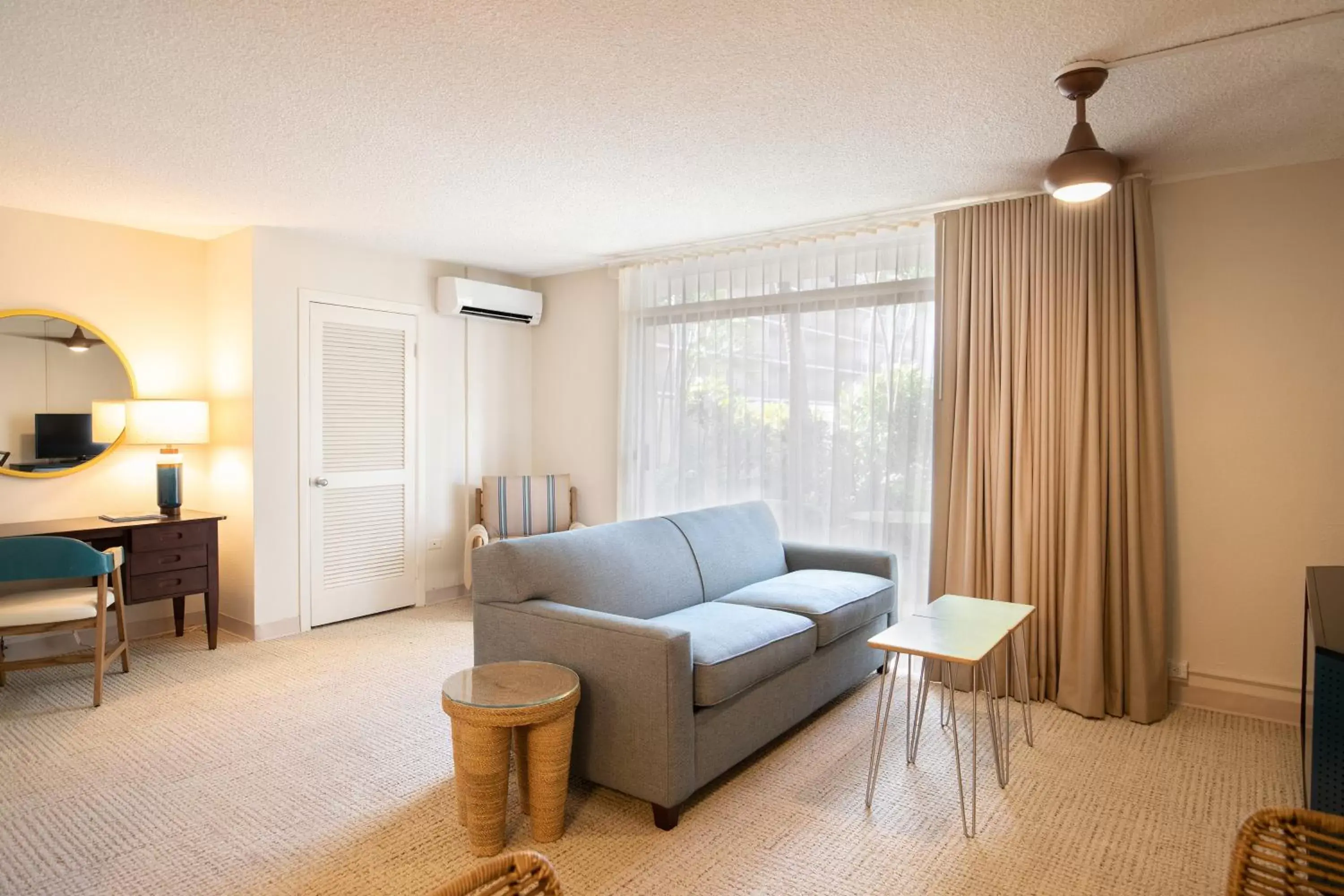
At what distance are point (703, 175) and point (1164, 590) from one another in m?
2.80

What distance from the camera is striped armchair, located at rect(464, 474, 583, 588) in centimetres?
524

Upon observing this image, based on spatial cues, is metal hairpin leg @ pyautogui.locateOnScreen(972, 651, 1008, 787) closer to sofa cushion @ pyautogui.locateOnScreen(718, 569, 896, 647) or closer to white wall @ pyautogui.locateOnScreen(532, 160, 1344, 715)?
sofa cushion @ pyautogui.locateOnScreen(718, 569, 896, 647)

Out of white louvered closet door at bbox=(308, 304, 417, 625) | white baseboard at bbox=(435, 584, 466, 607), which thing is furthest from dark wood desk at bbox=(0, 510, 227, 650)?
white baseboard at bbox=(435, 584, 466, 607)

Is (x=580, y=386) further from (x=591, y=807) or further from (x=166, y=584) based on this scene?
(x=591, y=807)

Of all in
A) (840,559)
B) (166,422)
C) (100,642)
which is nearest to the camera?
(100,642)

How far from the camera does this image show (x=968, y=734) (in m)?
3.20

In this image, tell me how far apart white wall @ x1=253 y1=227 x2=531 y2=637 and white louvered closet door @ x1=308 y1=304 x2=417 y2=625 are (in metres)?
0.11

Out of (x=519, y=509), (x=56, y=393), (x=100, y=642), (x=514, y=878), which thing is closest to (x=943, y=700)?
(x=514, y=878)

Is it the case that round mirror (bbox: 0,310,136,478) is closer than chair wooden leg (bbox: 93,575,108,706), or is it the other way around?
chair wooden leg (bbox: 93,575,108,706)

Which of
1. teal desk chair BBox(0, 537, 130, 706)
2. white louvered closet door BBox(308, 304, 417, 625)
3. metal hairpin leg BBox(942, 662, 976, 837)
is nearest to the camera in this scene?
metal hairpin leg BBox(942, 662, 976, 837)

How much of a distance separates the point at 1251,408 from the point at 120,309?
19.2ft

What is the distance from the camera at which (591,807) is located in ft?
8.48

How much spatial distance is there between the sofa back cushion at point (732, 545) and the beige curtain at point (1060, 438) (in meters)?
0.85

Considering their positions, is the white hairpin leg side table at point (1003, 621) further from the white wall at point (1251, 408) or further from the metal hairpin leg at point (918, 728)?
the white wall at point (1251, 408)
